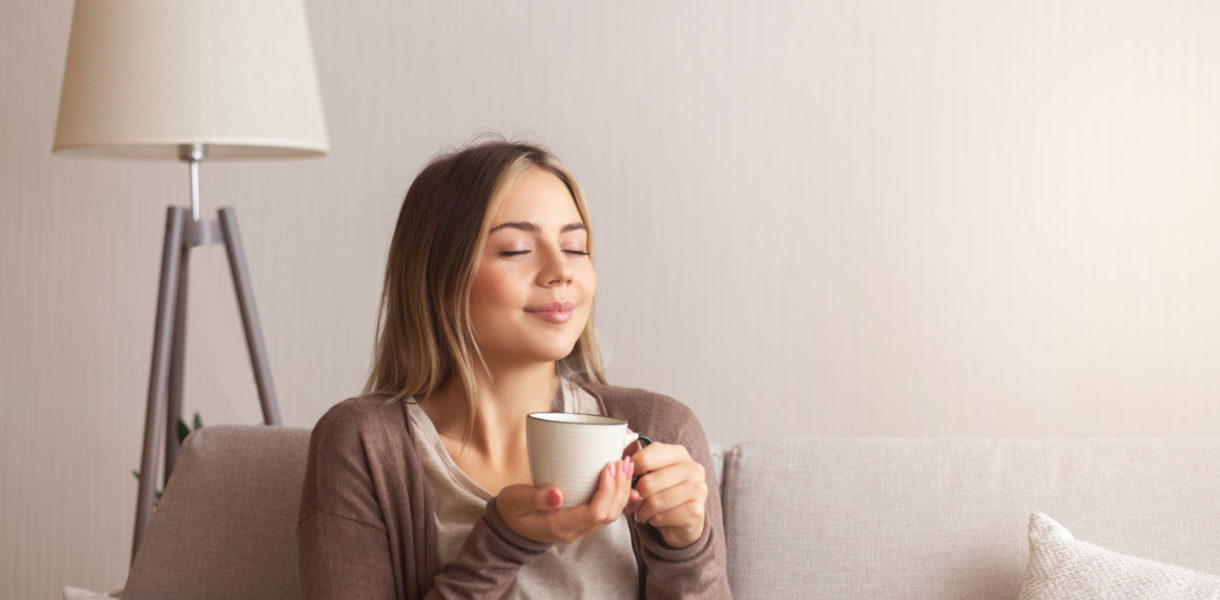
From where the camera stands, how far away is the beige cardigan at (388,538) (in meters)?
1.20

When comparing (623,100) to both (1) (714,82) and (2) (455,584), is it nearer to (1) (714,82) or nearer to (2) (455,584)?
(1) (714,82)

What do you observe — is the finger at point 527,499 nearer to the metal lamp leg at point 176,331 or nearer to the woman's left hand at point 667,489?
the woman's left hand at point 667,489

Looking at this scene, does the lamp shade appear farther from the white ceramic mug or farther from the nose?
the white ceramic mug

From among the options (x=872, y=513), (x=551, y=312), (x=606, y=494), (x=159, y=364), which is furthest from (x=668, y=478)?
(x=159, y=364)

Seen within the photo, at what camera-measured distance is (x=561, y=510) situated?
1.05m

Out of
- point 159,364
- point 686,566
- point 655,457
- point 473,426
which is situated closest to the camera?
point 655,457

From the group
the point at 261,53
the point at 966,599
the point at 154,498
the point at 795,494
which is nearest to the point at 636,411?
the point at 795,494

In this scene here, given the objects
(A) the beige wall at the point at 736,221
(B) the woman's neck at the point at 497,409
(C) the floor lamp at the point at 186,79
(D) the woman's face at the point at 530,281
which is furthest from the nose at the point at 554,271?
(A) the beige wall at the point at 736,221

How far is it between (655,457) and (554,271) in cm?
27

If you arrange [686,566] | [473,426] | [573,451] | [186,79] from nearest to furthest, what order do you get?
[573,451] → [686,566] → [473,426] → [186,79]

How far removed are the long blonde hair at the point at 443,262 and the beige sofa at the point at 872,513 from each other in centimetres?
33

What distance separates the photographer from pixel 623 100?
2.36 metres

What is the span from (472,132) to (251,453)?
1.09 metres

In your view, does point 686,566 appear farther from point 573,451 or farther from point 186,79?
point 186,79
